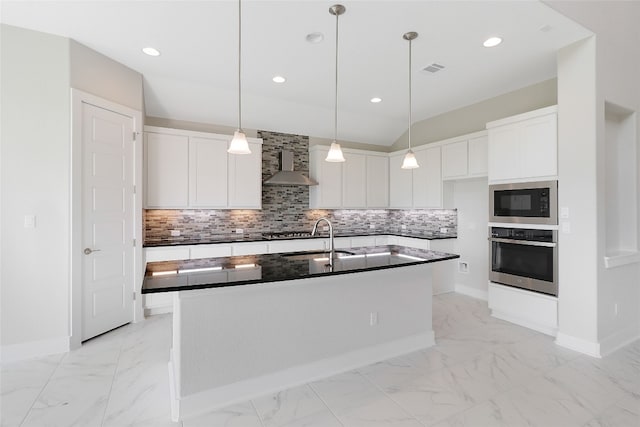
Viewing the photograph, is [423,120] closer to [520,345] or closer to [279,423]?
[520,345]

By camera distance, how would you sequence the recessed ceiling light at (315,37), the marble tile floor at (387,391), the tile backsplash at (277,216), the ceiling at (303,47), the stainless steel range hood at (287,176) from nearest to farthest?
1. the marble tile floor at (387,391)
2. the ceiling at (303,47)
3. the recessed ceiling light at (315,37)
4. the tile backsplash at (277,216)
5. the stainless steel range hood at (287,176)

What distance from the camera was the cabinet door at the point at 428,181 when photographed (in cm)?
533

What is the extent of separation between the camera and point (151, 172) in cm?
443

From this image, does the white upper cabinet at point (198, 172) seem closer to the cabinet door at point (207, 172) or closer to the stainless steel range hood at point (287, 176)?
the cabinet door at point (207, 172)

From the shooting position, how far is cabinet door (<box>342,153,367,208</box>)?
5.93 m

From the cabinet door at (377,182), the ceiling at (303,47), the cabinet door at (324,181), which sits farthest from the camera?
the cabinet door at (377,182)

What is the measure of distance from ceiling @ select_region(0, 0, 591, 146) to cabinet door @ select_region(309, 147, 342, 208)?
100 cm

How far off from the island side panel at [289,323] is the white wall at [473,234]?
227cm
